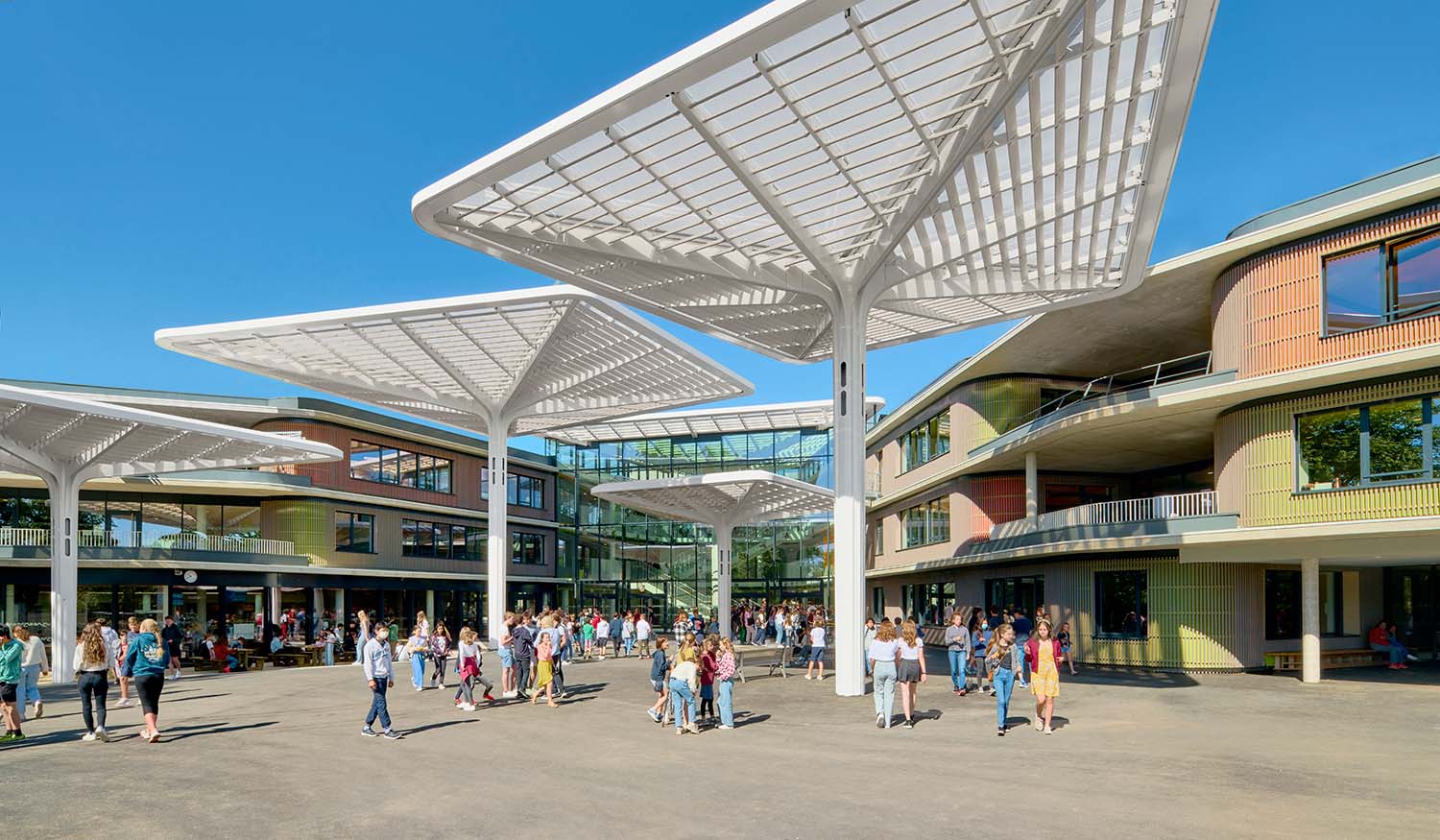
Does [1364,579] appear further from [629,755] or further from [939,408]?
[629,755]

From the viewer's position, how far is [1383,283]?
22.3 meters

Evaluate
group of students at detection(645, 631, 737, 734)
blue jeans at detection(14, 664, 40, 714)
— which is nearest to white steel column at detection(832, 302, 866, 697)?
group of students at detection(645, 631, 737, 734)

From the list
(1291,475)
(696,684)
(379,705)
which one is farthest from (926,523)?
(379,705)

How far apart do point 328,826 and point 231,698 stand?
1377cm

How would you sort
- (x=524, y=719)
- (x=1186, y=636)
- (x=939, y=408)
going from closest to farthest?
1. (x=524, y=719)
2. (x=1186, y=636)
3. (x=939, y=408)

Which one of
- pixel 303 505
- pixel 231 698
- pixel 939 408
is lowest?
pixel 231 698

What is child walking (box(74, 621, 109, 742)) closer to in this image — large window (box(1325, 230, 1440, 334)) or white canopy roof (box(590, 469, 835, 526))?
white canopy roof (box(590, 469, 835, 526))

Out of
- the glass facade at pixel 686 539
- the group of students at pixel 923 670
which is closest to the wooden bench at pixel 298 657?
the group of students at pixel 923 670

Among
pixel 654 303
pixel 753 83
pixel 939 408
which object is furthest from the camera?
pixel 939 408

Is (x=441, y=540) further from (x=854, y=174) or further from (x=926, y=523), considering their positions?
(x=854, y=174)

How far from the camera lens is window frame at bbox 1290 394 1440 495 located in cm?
2161

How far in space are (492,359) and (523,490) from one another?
28.8 m

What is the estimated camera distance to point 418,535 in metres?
50.1

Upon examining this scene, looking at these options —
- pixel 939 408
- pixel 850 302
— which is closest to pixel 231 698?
pixel 850 302
